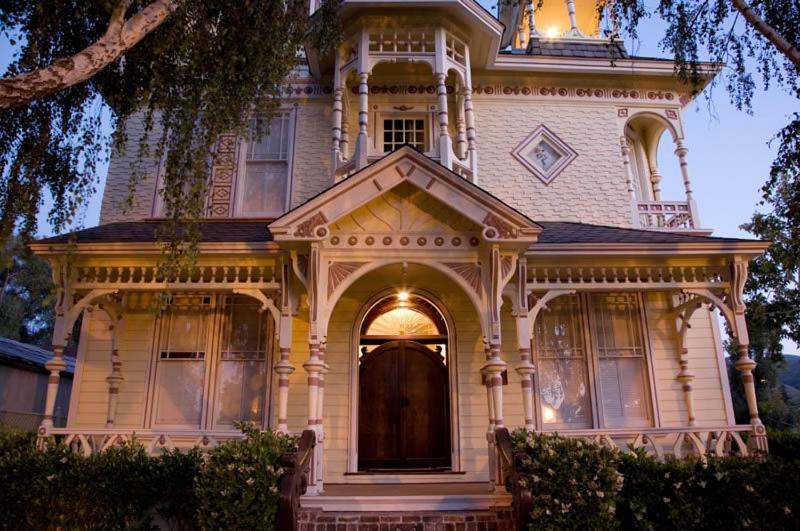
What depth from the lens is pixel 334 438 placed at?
924 cm

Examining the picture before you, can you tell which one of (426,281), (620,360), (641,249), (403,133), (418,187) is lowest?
(620,360)

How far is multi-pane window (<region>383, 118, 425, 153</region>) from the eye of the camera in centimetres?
1155

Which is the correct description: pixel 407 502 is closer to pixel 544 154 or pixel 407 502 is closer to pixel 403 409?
pixel 403 409

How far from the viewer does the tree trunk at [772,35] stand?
23.6ft

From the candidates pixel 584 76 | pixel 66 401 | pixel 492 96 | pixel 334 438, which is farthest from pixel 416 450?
pixel 66 401

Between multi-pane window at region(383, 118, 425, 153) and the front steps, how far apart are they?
270 inches

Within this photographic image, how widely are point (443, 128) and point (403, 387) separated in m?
4.69

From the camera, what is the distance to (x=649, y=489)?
688 centimetres

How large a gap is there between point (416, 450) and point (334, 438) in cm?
137

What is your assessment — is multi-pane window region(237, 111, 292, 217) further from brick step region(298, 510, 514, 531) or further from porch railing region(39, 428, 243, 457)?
brick step region(298, 510, 514, 531)

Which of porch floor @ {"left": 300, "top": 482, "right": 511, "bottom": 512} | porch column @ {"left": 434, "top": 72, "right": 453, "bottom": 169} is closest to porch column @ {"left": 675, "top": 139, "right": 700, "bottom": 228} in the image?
porch column @ {"left": 434, "top": 72, "right": 453, "bottom": 169}

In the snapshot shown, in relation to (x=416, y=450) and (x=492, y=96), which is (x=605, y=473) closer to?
(x=416, y=450)

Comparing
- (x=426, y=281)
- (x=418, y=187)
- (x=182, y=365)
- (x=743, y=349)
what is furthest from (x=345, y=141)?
(x=743, y=349)

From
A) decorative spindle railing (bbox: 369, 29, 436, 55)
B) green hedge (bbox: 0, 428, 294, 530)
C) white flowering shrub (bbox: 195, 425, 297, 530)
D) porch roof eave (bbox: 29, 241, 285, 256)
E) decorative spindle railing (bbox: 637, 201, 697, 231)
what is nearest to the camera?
white flowering shrub (bbox: 195, 425, 297, 530)
